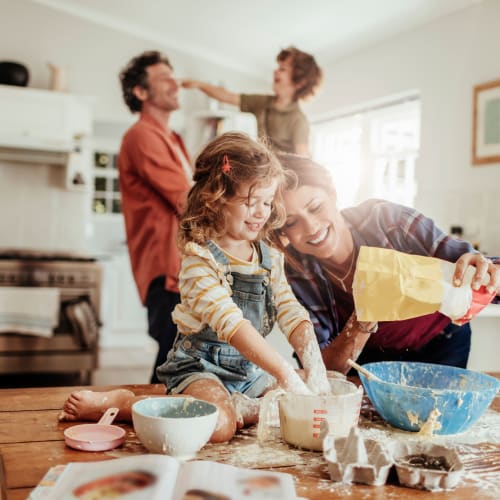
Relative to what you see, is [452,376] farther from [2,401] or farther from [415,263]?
[2,401]

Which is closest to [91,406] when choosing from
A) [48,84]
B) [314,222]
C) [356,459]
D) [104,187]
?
[356,459]

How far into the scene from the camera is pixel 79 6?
15.9ft

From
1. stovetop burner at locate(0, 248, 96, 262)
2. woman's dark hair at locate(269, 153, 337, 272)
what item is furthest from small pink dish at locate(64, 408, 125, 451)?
stovetop burner at locate(0, 248, 96, 262)

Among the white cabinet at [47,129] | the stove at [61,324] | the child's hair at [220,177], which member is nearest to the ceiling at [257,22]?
the white cabinet at [47,129]

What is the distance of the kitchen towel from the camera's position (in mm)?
3504

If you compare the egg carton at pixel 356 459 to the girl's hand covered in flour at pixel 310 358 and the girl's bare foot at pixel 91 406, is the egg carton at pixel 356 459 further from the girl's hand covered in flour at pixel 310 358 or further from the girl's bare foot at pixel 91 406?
the girl's bare foot at pixel 91 406

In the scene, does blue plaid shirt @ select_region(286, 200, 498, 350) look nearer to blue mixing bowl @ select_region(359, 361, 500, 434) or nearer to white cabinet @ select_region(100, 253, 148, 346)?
blue mixing bowl @ select_region(359, 361, 500, 434)

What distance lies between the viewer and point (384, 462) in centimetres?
86

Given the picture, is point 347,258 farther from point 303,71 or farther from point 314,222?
point 303,71

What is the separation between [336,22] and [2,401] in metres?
3.36

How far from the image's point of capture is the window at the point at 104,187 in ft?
17.5

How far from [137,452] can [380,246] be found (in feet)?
2.47

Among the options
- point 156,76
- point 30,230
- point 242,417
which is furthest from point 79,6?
point 242,417

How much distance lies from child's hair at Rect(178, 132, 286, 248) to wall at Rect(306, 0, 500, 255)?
2.19 m
